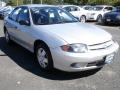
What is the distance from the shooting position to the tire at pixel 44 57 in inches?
225

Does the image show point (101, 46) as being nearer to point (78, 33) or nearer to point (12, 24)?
point (78, 33)

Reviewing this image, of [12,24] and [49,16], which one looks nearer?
[49,16]

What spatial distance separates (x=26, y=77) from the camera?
571cm

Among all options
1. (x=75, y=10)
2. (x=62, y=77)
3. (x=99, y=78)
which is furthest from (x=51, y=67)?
(x=75, y=10)

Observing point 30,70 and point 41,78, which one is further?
point 30,70

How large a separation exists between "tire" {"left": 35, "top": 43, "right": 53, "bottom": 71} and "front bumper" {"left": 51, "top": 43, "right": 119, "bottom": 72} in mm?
177

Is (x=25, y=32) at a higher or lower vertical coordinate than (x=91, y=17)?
higher

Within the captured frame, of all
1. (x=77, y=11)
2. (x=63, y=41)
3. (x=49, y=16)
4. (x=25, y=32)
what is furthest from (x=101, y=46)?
(x=77, y=11)

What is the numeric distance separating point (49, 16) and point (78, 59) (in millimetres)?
2074

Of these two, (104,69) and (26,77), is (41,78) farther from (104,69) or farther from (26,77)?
(104,69)

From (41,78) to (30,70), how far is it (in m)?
0.64

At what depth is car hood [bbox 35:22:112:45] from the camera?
214 inches

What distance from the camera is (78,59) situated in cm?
523

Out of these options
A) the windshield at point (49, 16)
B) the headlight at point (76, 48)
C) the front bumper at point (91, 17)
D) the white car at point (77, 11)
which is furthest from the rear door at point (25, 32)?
the front bumper at point (91, 17)
